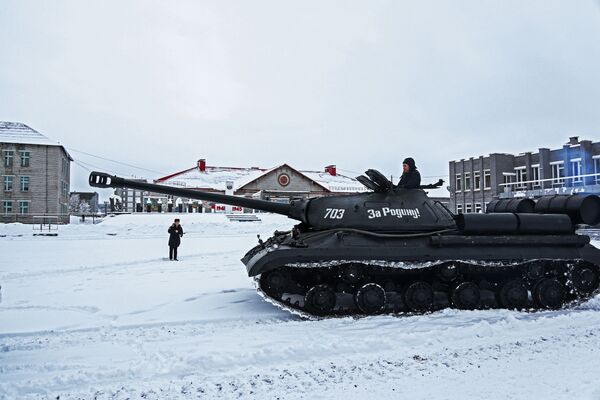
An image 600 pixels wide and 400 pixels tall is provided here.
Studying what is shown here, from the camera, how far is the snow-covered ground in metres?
4.79

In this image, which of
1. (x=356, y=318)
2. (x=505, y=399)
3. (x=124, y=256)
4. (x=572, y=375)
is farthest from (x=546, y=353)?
(x=124, y=256)

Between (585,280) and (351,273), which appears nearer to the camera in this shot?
(351,273)

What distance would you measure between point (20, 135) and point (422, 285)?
39.7 meters

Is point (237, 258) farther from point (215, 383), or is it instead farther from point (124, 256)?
point (215, 383)

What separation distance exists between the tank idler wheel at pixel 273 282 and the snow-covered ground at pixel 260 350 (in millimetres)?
479

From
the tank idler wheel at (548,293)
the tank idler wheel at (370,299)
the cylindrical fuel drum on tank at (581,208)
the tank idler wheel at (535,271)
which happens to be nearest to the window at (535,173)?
the cylindrical fuel drum on tank at (581,208)

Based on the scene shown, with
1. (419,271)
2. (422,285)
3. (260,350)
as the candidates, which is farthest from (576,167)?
(260,350)

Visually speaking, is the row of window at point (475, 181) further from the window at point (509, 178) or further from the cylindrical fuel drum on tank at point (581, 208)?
the cylindrical fuel drum on tank at point (581, 208)

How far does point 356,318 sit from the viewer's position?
7414 mm

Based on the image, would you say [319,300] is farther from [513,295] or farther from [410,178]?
[513,295]

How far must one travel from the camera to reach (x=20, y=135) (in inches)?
1524

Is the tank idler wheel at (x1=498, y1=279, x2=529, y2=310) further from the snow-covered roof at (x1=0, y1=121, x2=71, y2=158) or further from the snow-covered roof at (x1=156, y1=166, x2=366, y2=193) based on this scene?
the snow-covered roof at (x1=0, y1=121, x2=71, y2=158)

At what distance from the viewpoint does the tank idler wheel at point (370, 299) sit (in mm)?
7504

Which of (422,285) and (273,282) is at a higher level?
(273,282)
